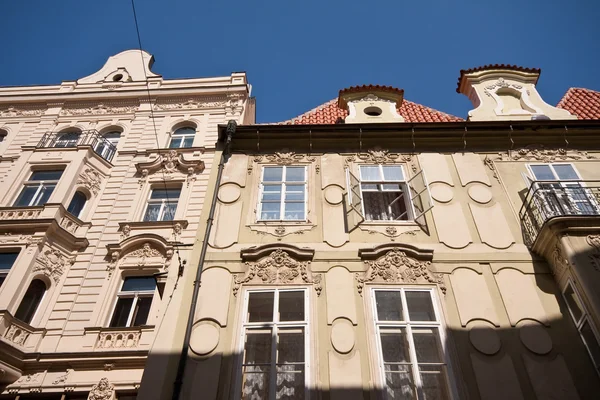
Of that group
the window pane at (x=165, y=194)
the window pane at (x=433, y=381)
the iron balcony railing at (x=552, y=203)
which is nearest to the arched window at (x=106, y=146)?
the window pane at (x=165, y=194)

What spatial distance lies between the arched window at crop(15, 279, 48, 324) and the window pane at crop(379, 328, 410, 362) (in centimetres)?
898

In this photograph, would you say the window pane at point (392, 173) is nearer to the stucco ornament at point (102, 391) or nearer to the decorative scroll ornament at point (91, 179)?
the stucco ornament at point (102, 391)

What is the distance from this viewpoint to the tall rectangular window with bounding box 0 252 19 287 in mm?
11311

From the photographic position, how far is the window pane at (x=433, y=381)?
6.50 metres

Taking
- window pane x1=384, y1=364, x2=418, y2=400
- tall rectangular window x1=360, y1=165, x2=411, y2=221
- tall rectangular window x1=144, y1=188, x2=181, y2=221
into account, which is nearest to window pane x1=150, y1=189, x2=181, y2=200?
tall rectangular window x1=144, y1=188, x2=181, y2=221

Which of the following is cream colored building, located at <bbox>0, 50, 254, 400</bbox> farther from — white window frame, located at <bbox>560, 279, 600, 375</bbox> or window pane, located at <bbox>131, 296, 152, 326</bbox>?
→ white window frame, located at <bbox>560, 279, 600, 375</bbox>

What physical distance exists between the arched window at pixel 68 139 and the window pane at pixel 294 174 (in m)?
9.66

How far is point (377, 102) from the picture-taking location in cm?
1258

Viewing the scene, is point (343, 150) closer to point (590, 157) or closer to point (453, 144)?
point (453, 144)

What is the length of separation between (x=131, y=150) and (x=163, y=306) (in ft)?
30.4

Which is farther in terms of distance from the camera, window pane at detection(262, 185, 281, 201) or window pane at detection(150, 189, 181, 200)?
window pane at detection(150, 189, 181, 200)

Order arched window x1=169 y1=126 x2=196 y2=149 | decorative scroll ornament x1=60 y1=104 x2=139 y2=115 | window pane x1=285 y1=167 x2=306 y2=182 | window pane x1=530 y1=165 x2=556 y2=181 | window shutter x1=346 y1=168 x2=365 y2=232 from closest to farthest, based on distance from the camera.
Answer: window shutter x1=346 y1=168 x2=365 y2=232 < window pane x1=530 y1=165 x2=556 y2=181 < window pane x1=285 y1=167 x2=306 y2=182 < arched window x1=169 y1=126 x2=196 y2=149 < decorative scroll ornament x1=60 y1=104 x2=139 y2=115

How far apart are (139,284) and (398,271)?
7475mm

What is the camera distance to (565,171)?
393 inches
